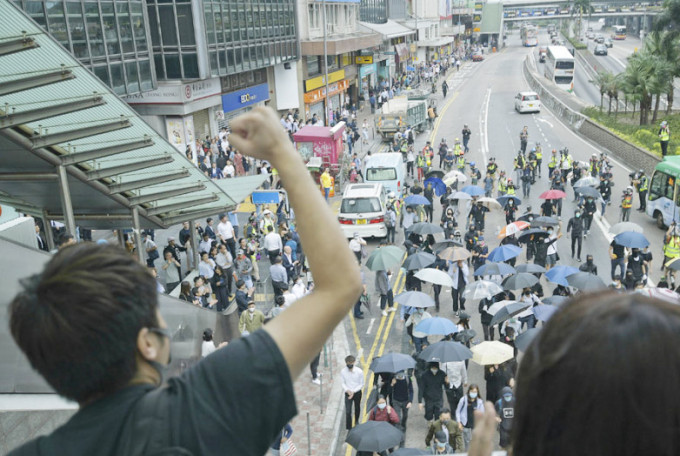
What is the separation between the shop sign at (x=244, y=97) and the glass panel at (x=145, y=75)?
688 cm

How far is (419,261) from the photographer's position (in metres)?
15.3

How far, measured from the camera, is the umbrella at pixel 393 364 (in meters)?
10.7

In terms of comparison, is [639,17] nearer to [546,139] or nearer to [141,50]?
[546,139]

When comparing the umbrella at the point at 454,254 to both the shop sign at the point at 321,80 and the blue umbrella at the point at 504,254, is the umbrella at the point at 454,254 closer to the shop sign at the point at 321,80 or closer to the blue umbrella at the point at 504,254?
the blue umbrella at the point at 504,254

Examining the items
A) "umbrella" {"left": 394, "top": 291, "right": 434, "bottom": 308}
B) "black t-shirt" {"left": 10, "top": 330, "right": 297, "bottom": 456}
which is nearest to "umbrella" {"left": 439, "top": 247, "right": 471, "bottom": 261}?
"umbrella" {"left": 394, "top": 291, "right": 434, "bottom": 308}

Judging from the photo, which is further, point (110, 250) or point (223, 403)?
point (110, 250)

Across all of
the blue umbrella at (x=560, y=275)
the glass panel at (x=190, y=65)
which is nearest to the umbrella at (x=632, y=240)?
the blue umbrella at (x=560, y=275)

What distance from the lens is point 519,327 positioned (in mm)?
12812

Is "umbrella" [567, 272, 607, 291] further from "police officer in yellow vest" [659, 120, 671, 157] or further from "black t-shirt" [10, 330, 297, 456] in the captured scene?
"police officer in yellow vest" [659, 120, 671, 157]

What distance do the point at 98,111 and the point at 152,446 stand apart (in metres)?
9.38

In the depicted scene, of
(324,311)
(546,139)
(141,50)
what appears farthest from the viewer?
(546,139)

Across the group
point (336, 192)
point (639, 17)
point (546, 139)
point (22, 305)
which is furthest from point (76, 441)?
point (639, 17)

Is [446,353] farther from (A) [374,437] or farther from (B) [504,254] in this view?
(B) [504,254]

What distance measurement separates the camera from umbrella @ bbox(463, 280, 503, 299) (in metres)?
13.6
